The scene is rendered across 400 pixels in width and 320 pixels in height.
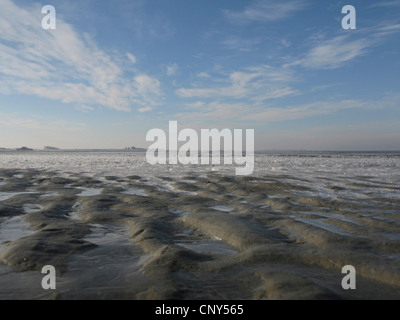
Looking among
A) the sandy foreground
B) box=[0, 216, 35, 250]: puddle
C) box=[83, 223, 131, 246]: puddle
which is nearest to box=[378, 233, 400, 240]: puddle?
the sandy foreground

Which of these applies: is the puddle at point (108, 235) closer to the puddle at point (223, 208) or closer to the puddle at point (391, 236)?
the puddle at point (223, 208)

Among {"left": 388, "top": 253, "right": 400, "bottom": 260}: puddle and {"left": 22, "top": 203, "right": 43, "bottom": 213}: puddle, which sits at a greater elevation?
{"left": 22, "top": 203, "right": 43, "bottom": 213}: puddle

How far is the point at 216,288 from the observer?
11.3ft

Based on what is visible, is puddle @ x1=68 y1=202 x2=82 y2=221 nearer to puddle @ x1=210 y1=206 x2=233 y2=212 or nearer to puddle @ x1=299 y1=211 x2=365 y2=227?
puddle @ x1=210 y1=206 x2=233 y2=212

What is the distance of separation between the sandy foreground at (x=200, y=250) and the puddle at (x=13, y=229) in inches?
0.8

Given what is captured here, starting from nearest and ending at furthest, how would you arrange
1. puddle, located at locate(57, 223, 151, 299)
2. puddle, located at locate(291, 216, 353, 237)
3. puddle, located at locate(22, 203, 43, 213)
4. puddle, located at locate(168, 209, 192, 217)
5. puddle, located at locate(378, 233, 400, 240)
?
puddle, located at locate(57, 223, 151, 299), puddle, located at locate(378, 233, 400, 240), puddle, located at locate(291, 216, 353, 237), puddle, located at locate(168, 209, 192, 217), puddle, located at locate(22, 203, 43, 213)

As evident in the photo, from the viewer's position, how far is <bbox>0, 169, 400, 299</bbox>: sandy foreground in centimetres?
341

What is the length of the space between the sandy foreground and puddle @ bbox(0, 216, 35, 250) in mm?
20

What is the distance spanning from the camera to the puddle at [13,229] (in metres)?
5.41

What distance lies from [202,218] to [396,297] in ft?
13.0

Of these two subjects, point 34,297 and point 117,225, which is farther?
point 117,225

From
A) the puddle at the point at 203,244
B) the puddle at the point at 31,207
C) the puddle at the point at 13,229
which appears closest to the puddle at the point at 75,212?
the puddle at the point at 31,207
